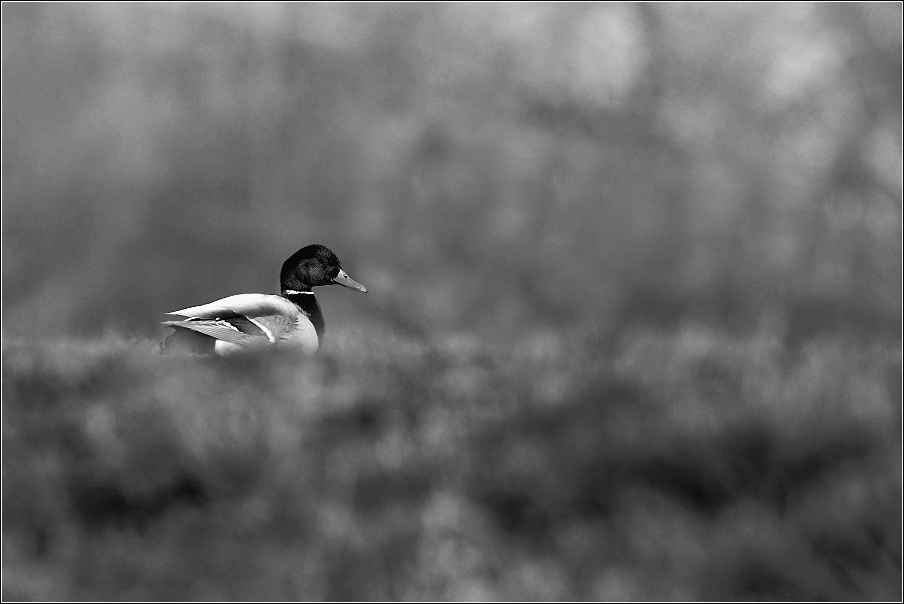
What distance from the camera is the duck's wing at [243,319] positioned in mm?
4289

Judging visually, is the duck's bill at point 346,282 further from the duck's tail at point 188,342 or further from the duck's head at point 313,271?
the duck's tail at point 188,342

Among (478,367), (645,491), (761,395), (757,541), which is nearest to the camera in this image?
(757,541)

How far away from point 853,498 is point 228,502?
142cm

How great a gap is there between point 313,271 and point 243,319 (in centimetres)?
98

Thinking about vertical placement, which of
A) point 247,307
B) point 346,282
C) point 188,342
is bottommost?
point 188,342

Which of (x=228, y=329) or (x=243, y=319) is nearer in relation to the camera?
(x=228, y=329)

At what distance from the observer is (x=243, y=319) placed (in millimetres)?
4434

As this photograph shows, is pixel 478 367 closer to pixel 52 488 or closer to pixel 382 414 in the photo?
pixel 382 414

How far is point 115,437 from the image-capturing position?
104 inches

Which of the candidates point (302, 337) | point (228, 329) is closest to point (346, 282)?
point (302, 337)

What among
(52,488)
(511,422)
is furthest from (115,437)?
(511,422)

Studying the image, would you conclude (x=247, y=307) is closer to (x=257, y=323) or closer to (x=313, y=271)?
(x=257, y=323)

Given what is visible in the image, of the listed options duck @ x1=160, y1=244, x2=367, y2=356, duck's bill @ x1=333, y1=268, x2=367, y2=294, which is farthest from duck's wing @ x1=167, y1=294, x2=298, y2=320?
duck's bill @ x1=333, y1=268, x2=367, y2=294

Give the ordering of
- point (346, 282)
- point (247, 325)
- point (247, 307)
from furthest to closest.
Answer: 1. point (346, 282)
2. point (247, 307)
3. point (247, 325)
